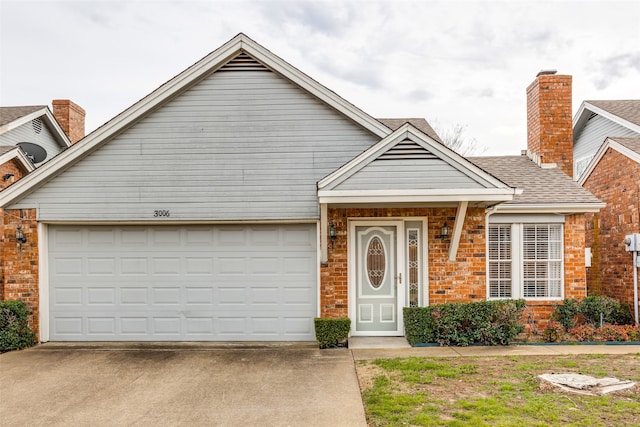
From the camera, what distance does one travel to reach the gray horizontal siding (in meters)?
7.84

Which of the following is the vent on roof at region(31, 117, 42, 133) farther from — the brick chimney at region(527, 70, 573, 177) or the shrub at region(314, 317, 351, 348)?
the brick chimney at region(527, 70, 573, 177)

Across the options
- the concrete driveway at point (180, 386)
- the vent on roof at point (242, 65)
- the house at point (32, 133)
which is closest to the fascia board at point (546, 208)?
the concrete driveway at point (180, 386)

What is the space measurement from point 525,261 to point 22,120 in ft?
47.4

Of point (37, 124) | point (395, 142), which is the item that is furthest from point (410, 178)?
point (37, 124)

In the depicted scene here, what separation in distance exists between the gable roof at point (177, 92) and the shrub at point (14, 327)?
6.84ft

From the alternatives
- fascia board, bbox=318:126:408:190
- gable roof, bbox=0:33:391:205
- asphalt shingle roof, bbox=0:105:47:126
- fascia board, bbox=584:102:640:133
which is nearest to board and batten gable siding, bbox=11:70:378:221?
gable roof, bbox=0:33:391:205

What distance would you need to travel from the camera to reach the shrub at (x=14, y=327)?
27.1ft

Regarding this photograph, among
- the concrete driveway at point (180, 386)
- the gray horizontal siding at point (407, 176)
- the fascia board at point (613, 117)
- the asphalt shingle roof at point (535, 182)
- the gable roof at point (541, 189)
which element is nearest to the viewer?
the concrete driveway at point (180, 386)

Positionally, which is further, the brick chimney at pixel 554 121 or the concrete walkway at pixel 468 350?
the brick chimney at pixel 554 121

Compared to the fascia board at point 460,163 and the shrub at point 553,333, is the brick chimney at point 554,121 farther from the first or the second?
the shrub at point 553,333

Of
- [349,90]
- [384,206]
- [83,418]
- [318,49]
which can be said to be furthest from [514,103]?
[83,418]

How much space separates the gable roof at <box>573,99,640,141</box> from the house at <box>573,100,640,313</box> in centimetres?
3

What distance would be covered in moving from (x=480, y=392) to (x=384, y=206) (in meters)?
3.94

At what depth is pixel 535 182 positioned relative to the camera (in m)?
10.1
